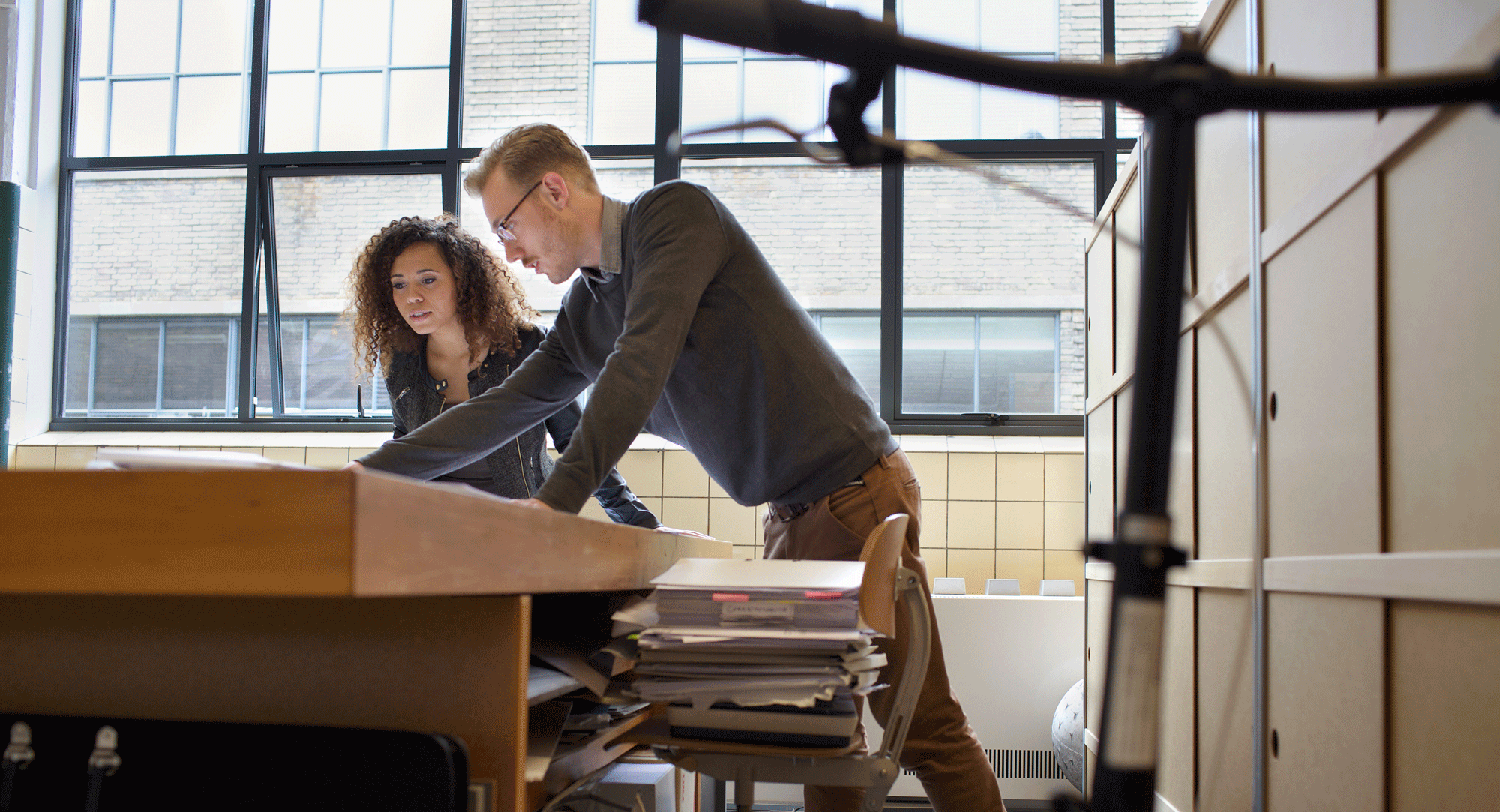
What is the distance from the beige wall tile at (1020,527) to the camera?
11.5 ft

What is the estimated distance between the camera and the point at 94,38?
4336 millimetres

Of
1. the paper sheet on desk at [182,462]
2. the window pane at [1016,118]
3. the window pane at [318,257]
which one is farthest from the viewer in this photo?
the window pane at [318,257]

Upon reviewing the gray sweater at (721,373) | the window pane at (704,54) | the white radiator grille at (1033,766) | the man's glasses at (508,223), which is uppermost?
the window pane at (704,54)

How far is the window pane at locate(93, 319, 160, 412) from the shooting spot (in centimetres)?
416

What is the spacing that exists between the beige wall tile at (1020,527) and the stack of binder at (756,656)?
2.67 metres

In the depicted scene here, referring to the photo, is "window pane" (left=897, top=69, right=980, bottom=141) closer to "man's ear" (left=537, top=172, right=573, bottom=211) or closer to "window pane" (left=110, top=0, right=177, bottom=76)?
"man's ear" (left=537, top=172, right=573, bottom=211)

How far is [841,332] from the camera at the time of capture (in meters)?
3.91

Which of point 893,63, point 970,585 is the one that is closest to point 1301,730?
point 893,63

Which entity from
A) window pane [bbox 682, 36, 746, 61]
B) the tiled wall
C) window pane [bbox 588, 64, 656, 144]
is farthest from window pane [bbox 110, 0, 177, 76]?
window pane [bbox 682, 36, 746, 61]

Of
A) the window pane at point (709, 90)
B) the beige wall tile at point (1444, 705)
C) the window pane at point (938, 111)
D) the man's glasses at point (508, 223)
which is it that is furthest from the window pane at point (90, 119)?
the beige wall tile at point (1444, 705)

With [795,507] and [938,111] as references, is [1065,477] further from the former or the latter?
[795,507]

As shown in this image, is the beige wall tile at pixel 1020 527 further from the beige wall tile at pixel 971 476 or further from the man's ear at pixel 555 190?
the man's ear at pixel 555 190

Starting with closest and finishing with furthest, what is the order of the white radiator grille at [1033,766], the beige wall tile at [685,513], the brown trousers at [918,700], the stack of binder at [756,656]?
the stack of binder at [756,656]
the brown trousers at [918,700]
the white radiator grille at [1033,766]
the beige wall tile at [685,513]

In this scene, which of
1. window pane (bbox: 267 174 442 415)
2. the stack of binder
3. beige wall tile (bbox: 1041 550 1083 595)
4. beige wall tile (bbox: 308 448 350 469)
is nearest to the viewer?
the stack of binder
